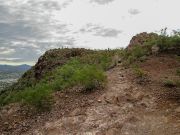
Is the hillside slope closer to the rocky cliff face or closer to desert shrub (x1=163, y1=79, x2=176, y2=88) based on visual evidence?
desert shrub (x1=163, y1=79, x2=176, y2=88)

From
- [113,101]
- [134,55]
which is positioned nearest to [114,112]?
[113,101]

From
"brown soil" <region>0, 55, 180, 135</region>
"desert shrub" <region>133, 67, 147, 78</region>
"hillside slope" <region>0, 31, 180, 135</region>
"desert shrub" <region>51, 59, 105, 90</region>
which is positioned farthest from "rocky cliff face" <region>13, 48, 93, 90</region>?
"brown soil" <region>0, 55, 180, 135</region>

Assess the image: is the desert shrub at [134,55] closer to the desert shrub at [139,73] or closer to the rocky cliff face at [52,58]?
the desert shrub at [139,73]

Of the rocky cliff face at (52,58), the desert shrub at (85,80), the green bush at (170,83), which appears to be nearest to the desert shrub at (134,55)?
the desert shrub at (85,80)

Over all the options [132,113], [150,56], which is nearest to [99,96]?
[132,113]

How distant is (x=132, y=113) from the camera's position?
44.7ft

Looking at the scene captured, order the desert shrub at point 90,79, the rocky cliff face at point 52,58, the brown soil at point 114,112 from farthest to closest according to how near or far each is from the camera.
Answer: the rocky cliff face at point 52,58
the desert shrub at point 90,79
the brown soil at point 114,112

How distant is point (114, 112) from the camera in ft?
45.5

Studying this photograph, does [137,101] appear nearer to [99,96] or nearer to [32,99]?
[99,96]

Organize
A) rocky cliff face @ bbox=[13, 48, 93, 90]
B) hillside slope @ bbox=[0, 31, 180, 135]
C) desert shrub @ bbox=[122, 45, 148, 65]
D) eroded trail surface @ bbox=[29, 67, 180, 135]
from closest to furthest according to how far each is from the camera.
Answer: eroded trail surface @ bbox=[29, 67, 180, 135] → hillside slope @ bbox=[0, 31, 180, 135] → desert shrub @ bbox=[122, 45, 148, 65] → rocky cliff face @ bbox=[13, 48, 93, 90]

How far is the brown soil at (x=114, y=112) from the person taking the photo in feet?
42.5

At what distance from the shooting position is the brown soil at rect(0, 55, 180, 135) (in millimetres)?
12961

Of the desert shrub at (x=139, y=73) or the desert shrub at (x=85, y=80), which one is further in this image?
the desert shrub at (x=139, y=73)

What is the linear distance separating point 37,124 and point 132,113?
3.30 metres
